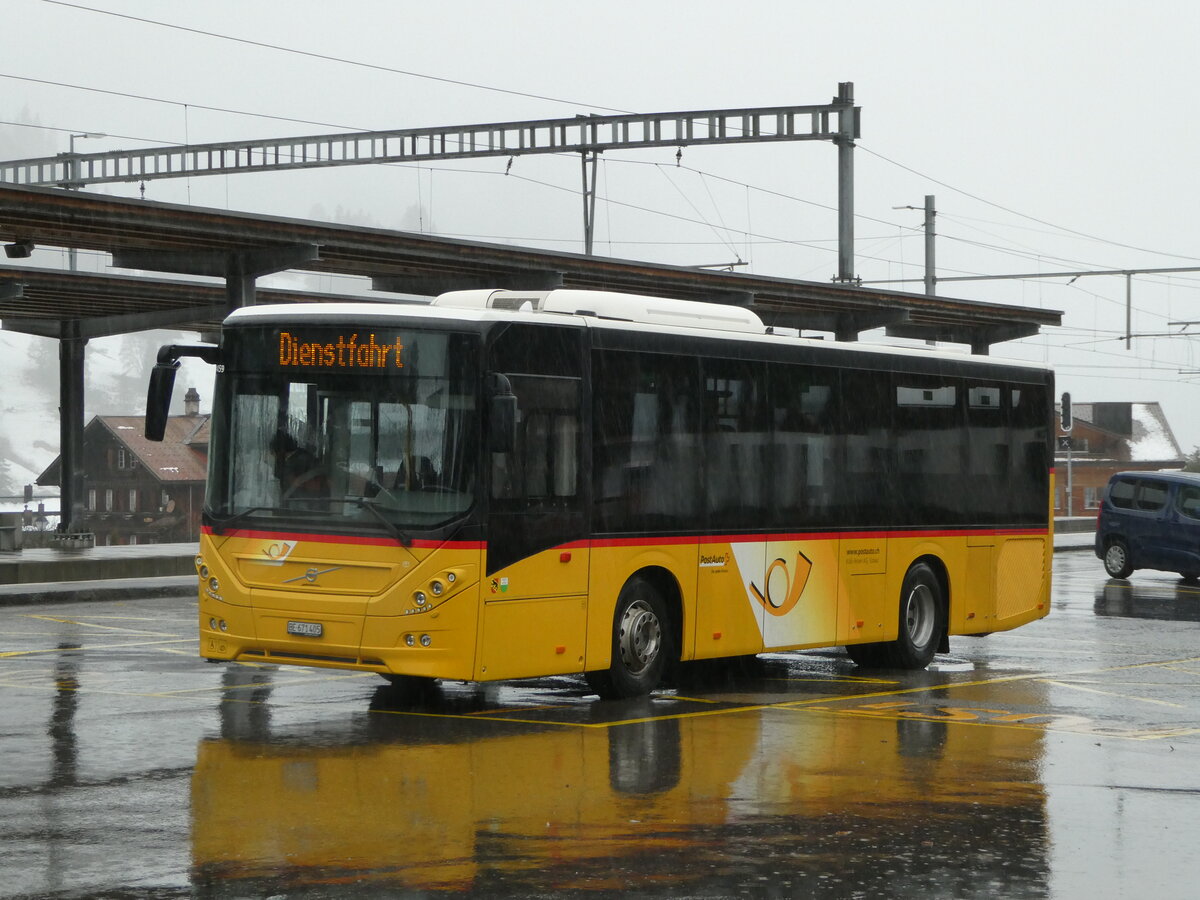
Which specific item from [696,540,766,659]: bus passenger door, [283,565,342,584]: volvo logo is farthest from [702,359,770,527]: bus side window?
[283,565,342,584]: volvo logo

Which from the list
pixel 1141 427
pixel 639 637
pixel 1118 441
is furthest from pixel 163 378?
pixel 1141 427

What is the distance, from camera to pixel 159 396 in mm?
13547

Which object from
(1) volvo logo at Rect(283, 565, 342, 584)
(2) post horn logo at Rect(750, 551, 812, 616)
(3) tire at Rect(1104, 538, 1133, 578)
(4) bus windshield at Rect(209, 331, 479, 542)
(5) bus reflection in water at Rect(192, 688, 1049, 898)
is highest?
(4) bus windshield at Rect(209, 331, 479, 542)

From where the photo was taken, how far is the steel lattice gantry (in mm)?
22797

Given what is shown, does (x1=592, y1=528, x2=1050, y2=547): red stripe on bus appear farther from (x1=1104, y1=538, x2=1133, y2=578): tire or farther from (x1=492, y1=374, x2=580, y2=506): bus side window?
(x1=1104, y1=538, x2=1133, y2=578): tire

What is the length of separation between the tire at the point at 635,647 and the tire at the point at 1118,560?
20562 mm

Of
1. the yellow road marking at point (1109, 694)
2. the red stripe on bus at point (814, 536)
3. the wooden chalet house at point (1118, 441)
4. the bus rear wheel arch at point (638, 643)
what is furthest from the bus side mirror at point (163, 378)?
the wooden chalet house at point (1118, 441)

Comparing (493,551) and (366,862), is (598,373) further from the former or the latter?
(366,862)

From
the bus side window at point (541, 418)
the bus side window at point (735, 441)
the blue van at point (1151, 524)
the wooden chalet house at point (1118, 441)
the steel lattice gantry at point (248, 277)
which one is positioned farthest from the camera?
the wooden chalet house at point (1118, 441)

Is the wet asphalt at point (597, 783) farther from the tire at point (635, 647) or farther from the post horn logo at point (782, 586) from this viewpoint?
the post horn logo at point (782, 586)

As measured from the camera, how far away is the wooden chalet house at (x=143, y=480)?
348 feet

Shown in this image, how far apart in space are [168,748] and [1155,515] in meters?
24.3

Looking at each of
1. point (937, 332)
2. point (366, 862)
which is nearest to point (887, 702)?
point (366, 862)

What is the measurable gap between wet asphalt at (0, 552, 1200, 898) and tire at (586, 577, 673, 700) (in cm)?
17
